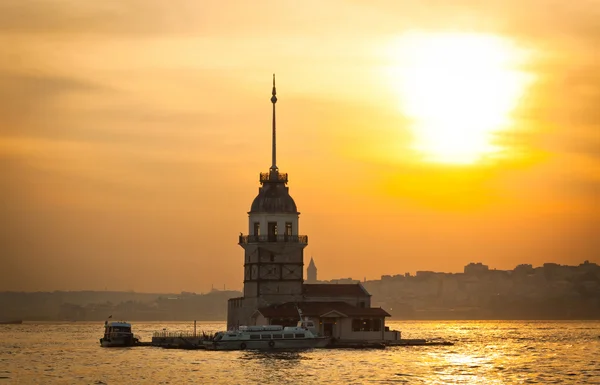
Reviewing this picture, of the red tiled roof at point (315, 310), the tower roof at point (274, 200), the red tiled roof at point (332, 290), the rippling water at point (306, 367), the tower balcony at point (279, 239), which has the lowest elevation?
the rippling water at point (306, 367)

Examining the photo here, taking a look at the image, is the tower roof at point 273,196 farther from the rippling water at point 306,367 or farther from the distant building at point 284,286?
the rippling water at point 306,367

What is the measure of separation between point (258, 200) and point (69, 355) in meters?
26.7

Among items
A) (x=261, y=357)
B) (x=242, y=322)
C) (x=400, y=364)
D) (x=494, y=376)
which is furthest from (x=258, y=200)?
(x=494, y=376)

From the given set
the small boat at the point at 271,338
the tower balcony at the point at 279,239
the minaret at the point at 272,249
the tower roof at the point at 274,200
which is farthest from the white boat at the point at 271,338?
the tower roof at the point at 274,200

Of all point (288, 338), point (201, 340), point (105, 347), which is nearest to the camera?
point (288, 338)

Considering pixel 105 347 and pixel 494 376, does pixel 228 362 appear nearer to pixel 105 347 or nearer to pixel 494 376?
pixel 494 376

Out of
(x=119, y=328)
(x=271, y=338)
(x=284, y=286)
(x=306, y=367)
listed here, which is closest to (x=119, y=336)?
(x=119, y=328)

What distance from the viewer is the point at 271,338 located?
111188 mm

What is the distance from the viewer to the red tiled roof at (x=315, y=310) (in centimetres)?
11688

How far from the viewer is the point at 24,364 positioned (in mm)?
109438

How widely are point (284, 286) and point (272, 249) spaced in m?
4.11

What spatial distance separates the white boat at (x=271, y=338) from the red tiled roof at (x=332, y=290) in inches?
321

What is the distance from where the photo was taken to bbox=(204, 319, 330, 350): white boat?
365ft

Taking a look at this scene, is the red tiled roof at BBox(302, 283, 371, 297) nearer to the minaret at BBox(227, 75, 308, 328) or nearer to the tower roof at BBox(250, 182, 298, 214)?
the minaret at BBox(227, 75, 308, 328)
